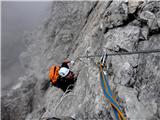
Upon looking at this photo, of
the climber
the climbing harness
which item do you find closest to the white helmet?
the climber


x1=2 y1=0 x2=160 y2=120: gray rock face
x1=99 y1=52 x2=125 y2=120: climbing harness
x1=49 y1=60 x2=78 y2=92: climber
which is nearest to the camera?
x1=99 y1=52 x2=125 y2=120: climbing harness

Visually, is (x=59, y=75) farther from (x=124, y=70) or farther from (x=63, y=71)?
(x=124, y=70)

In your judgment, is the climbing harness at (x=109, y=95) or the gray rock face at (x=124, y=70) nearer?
the climbing harness at (x=109, y=95)

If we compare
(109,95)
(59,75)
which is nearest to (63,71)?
(59,75)

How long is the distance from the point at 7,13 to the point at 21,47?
2350 cm

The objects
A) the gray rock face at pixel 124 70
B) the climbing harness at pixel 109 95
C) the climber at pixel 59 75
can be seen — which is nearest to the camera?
the climbing harness at pixel 109 95

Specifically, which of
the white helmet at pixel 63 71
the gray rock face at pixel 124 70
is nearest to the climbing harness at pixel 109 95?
the gray rock face at pixel 124 70

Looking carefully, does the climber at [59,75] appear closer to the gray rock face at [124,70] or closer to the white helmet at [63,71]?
the white helmet at [63,71]

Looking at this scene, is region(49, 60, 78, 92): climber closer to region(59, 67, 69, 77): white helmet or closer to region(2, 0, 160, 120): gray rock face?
region(59, 67, 69, 77): white helmet

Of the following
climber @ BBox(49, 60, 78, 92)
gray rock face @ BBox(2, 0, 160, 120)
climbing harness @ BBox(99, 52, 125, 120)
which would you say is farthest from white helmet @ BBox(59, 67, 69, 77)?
climbing harness @ BBox(99, 52, 125, 120)

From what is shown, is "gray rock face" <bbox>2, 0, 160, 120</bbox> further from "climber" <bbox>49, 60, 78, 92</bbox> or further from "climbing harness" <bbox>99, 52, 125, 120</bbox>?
"climber" <bbox>49, 60, 78, 92</bbox>

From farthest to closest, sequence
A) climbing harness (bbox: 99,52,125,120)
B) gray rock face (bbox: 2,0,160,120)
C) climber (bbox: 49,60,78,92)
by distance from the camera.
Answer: climber (bbox: 49,60,78,92) < gray rock face (bbox: 2,0,160,120) < climbing harness (bbox: 99,52,125,120)

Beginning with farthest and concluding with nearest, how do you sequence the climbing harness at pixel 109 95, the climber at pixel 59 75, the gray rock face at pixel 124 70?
1. the climber at pixel 59 75
2. the gray rock face at pixel 124 70
3. the climbing harness at pixel 109 95

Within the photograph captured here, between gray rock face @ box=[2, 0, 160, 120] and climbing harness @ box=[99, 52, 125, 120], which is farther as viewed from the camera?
gray rock face @ box=[2, 0, 160, 120]
